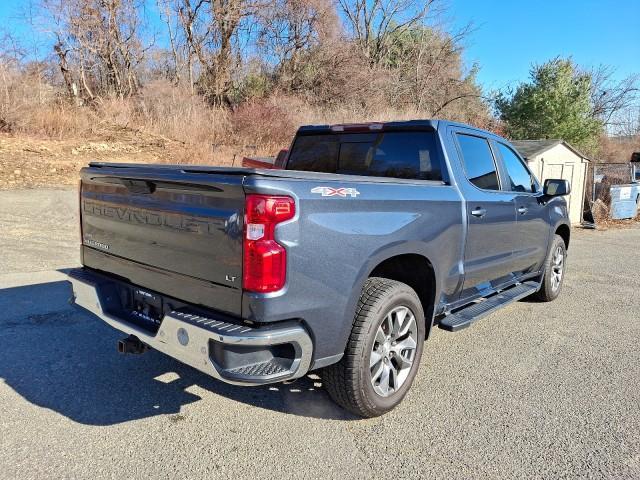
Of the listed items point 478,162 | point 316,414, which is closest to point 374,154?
point 478,162

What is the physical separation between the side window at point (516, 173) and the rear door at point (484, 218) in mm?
326

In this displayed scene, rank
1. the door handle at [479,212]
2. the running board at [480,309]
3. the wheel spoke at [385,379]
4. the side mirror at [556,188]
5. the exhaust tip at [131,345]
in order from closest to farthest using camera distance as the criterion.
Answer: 1. the exhaust tip at [131,345]
2. the wheel spoke at [385,379]
3. the running board at [480,309]
4. the door handle at [479,212]
5. the side mirror at [556,188]

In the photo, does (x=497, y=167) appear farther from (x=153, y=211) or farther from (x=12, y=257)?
(x=12, y=257)

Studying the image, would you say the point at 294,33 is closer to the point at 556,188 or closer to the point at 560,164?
the point at 560,164

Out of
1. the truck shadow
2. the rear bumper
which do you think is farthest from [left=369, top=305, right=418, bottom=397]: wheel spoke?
the rear bumper

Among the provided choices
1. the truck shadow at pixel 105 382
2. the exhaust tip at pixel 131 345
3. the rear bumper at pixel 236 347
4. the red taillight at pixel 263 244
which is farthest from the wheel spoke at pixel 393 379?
the exhaust tip at pixel 131 345

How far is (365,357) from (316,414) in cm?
61

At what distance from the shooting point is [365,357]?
300 centimetres

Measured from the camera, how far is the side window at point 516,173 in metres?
4.95

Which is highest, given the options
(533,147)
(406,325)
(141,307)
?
(533,147)

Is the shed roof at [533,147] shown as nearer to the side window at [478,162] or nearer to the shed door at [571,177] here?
the shed door at [571,177]

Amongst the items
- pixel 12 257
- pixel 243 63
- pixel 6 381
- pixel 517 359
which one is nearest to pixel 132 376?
pixel 6 381

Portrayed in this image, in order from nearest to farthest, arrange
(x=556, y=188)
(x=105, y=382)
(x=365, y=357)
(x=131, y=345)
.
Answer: (x=365, y=357)
(x=131, y=345)
(x=105, y=382)
(x=556, y=188)

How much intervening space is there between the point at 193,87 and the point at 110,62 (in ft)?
11.7
